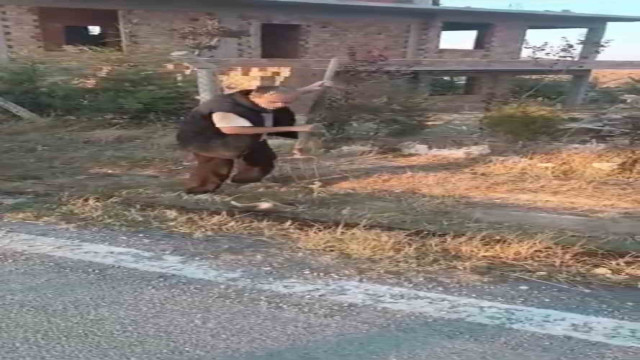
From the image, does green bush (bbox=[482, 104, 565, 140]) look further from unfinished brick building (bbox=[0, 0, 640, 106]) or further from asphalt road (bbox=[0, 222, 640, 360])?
unfinished brick building (bbox=[0, 0, 640, 106])

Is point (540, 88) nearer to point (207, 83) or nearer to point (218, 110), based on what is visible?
point (207, 83)

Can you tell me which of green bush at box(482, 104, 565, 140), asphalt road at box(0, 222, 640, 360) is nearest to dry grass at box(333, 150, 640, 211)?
green bush at box(482, 104, 565, 140)

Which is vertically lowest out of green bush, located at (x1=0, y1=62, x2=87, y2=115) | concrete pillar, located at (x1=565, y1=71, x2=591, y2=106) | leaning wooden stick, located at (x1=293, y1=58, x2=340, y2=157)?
concrete pillar, located at (x1=565, y1=71, x2=591, y2=106)

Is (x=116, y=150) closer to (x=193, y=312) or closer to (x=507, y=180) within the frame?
(x=507, y=180)

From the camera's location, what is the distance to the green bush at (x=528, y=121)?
7.24 m

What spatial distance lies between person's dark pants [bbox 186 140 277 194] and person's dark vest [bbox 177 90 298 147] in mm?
80

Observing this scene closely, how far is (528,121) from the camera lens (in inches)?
285

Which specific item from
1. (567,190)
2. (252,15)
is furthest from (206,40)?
(567,190)

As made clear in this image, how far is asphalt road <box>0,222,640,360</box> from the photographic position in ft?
8.06

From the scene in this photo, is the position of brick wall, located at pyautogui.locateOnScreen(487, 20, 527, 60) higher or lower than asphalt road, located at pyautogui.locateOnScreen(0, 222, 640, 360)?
lower

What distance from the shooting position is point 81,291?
3035 mm

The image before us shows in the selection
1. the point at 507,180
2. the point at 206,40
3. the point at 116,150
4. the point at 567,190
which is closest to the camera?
the point at 567,190

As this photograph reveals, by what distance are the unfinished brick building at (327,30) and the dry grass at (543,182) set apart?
6375 millimetres

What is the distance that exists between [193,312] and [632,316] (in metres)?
2.10
